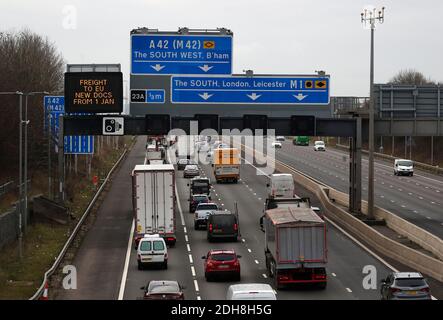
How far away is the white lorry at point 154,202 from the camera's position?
1992 inches

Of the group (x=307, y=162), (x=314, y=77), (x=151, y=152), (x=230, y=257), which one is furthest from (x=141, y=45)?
(x=307, y=162)

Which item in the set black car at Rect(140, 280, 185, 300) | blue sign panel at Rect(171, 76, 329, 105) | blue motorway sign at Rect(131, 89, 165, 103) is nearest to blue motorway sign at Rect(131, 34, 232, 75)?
blue sign panel at Rect(171, 76, 329, 105)

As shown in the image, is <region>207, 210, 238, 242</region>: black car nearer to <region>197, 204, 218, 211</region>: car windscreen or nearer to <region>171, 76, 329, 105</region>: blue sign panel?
<region>197, 204, 218, 211</region>: car windscreen

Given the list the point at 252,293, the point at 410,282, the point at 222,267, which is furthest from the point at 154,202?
the point at 252,293

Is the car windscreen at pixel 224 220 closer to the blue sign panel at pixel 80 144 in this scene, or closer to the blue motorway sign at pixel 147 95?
the blue motorway sign at pixel 147 95

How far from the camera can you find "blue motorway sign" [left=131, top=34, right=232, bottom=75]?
53.8 m

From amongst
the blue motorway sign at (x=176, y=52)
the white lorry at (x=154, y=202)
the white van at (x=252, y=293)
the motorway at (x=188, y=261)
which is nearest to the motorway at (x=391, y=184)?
the motorway at (x=188, y=261)

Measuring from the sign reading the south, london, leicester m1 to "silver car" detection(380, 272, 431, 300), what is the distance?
2721 cm

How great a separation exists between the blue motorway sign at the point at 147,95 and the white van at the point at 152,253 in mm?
13876

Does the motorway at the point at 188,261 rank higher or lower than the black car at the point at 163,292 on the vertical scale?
lower

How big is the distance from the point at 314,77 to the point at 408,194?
1133 inches

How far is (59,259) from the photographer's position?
4534cm

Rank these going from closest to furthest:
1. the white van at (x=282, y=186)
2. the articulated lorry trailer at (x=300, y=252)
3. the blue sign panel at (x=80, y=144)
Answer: the articulated lorry trailer at (x=300, y=252) < the white van at (x=282, y=186) < the blue sign panel at (x=80, y=144)
